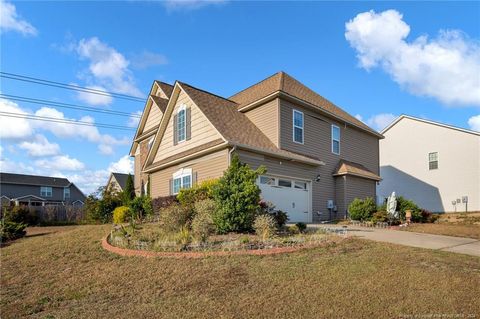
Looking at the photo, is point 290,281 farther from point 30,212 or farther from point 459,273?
point 30,212

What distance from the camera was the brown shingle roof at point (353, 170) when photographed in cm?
2039

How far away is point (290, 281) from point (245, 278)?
864 mm

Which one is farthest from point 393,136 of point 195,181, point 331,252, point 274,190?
point 331,252

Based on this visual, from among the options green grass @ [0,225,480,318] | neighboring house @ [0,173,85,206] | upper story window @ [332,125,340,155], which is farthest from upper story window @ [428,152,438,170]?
neighboring house @ [0,173,85,206]

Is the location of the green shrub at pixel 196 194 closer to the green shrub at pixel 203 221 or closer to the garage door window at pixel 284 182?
the green shrub at pixel 203 221

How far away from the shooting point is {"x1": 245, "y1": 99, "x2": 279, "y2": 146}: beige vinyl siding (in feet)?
58.6

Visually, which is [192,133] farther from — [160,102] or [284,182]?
[160,102]

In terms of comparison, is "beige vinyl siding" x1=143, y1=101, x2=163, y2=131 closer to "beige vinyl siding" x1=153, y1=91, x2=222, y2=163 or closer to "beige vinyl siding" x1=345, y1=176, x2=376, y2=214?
"beige vinyl siding" x1=153, y1=91, x2=222, y2=163

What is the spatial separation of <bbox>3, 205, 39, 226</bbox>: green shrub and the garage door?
48.4 feet

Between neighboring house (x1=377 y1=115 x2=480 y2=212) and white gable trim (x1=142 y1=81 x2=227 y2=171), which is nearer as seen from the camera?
white gable trim (x1=142 y1=81 x2=227 y2=171)

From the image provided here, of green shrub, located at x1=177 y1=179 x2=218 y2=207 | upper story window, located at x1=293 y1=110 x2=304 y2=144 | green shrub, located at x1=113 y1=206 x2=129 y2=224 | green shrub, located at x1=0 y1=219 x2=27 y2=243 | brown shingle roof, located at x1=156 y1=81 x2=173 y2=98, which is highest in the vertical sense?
brown shingle roof, located at x1=156 y1=81 x2=173 y2=98

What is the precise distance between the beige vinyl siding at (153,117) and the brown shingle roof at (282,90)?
17.7 ft

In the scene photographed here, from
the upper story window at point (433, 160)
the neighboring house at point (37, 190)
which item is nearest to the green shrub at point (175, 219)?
the upper story window at point (433, 160)

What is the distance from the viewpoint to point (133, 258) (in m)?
9.36
